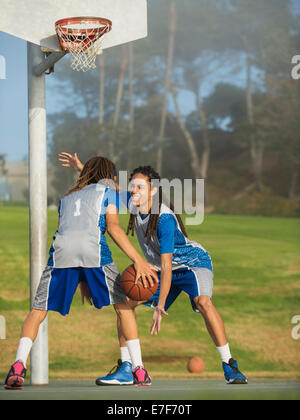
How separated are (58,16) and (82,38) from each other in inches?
13.3

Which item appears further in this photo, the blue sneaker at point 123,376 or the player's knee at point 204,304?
the blue sneaker at point 123,376

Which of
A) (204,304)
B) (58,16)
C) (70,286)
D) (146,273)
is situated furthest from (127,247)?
(58,16)

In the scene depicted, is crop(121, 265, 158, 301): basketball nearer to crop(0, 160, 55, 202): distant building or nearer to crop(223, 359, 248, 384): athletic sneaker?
crop(223, 359, 248, 384): athletic sneaker

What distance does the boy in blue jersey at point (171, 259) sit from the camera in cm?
415

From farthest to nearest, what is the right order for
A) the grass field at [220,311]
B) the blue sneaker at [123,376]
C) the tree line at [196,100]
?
the tree line at [196,100], the grass field at [220,311], the blue sneaker at [123,376]

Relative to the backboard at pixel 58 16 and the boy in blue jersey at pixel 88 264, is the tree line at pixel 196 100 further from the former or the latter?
the boy in blue jersey at pixel 88 264

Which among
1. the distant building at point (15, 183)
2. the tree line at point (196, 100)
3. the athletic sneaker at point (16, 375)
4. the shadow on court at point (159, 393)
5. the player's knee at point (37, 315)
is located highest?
the tree line at point (196, 100)

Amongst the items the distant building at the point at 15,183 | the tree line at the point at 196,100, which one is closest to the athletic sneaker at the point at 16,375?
the distant building at the point at 15,183

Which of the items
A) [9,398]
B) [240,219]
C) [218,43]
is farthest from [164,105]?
[9,398]

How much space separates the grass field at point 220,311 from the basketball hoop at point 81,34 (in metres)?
4.41

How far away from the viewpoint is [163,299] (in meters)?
4.10

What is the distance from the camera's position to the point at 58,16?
482 cm

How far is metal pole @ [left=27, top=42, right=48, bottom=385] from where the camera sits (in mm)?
4852

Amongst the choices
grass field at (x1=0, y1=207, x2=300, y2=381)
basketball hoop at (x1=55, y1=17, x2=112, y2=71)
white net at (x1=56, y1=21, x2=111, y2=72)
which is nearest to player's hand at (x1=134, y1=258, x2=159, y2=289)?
white net at (x1=56, y1=21, x2=111, y2=72)
